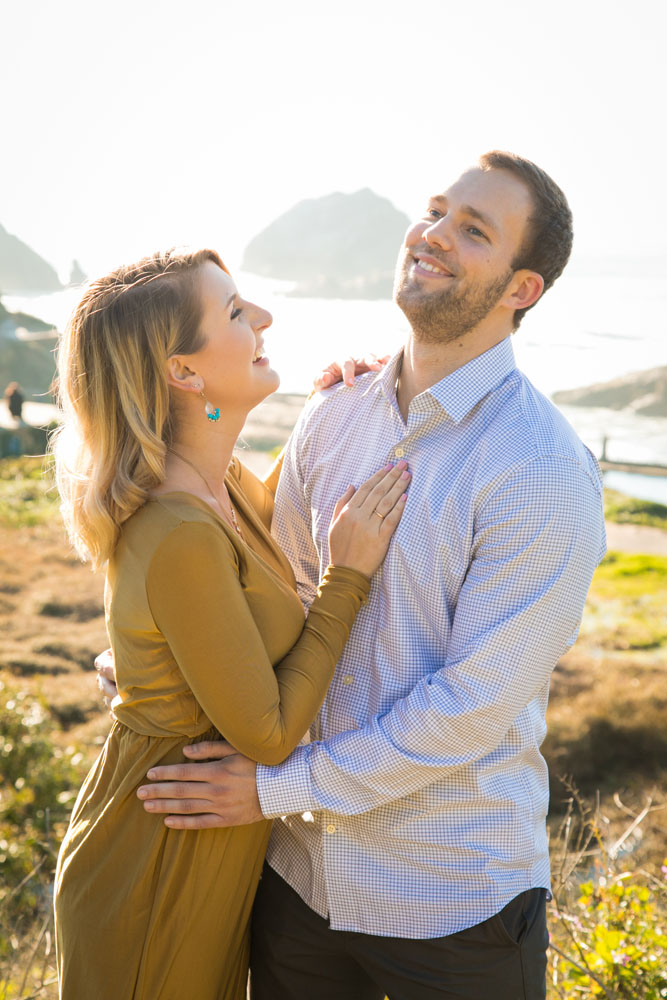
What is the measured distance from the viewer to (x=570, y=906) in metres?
3.09

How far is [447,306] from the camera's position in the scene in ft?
6.76

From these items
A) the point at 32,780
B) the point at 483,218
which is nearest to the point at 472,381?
the point at 483,218

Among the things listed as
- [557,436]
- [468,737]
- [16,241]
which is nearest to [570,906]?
[468,737]

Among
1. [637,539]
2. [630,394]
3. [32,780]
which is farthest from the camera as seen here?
[630,394]

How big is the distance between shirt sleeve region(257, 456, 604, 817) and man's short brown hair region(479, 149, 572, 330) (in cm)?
59

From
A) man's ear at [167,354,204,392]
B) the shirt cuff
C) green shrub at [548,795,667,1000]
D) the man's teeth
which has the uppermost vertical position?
the man's teeth

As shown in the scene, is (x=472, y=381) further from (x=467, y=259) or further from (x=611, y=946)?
(x=611, y=946)

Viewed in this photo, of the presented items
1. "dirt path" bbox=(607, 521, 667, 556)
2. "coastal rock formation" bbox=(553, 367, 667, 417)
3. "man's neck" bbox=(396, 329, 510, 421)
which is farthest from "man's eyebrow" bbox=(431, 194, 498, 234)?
"coastal rock formation" bbox=(553, 367, 667, 417)

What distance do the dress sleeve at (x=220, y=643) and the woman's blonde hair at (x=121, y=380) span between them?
0.19 m

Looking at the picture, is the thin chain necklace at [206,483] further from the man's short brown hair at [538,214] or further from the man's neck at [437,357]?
the man's short brown hair at [538,214]

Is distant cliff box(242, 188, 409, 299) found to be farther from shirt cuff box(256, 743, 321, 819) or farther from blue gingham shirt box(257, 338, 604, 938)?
shirt cuff box(256, 743, 321, 819)

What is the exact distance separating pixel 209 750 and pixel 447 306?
43.6 inches

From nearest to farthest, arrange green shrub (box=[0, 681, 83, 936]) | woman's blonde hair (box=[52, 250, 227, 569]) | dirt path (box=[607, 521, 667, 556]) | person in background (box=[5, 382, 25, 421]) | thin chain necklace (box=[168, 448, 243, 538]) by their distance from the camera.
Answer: woman's blonde hair (box=[52, 250, 227, 569]) < thin chain necklace (box=[168, 448, 243, 538]) < green shrub (box=[0, 681, 83, 936]) < dirt path (box=[607, 521, 667, 556]) < person in background (box=[5, 382, 25, 421])

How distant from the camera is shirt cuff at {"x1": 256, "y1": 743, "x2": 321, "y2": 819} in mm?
1841
